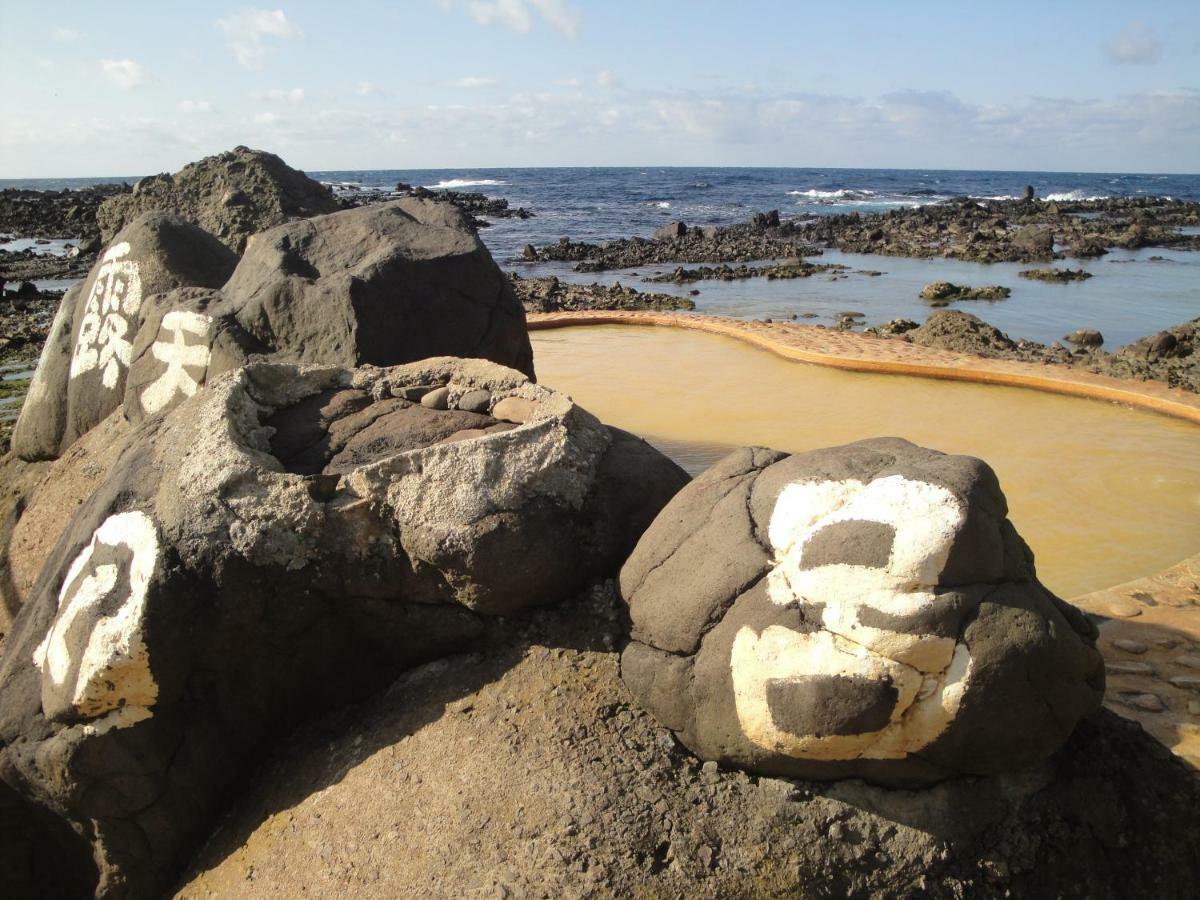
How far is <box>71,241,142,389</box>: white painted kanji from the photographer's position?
5.53 metres

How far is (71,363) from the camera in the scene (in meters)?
5.74

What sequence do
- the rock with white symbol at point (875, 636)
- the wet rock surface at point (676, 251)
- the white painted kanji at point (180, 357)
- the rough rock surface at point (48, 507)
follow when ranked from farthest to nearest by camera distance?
the wet rock surface at point (676, 251), the white painted kanji at point (180, 357), the rough rock surface at point (48, 507), the rock with white symbol at point (875, 636)

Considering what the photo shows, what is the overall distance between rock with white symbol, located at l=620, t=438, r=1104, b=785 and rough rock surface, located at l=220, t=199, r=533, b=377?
2734 mm

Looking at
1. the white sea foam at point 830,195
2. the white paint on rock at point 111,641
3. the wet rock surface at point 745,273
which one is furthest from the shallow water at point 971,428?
the white sea foam at point 830,195

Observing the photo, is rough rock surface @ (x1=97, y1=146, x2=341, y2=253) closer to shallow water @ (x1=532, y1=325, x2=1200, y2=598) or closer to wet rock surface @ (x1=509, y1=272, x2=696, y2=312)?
shallow water @ (x1=532, y1=325, x2=1200, y2=598)

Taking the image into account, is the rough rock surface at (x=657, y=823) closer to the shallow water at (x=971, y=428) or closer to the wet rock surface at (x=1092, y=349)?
the shallow water at (x=971, y=428)

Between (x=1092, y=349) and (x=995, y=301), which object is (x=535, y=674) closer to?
(x=1092, y=349)

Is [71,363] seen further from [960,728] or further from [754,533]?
[960,728]

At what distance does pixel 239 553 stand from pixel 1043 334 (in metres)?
11.2

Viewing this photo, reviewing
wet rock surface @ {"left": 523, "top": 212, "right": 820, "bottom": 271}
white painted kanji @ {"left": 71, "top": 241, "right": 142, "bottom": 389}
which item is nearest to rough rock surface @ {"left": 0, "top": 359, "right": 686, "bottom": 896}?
white painted kanji @ {"left": 71, "top": 241, "right": 142, "bottom": 389}

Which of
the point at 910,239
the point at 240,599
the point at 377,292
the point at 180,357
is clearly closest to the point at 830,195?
the point at 910,239

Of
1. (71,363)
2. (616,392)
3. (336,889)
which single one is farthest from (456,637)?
(616,392)

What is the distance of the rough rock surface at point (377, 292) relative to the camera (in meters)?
4.73

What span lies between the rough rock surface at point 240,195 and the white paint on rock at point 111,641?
6.00 m
